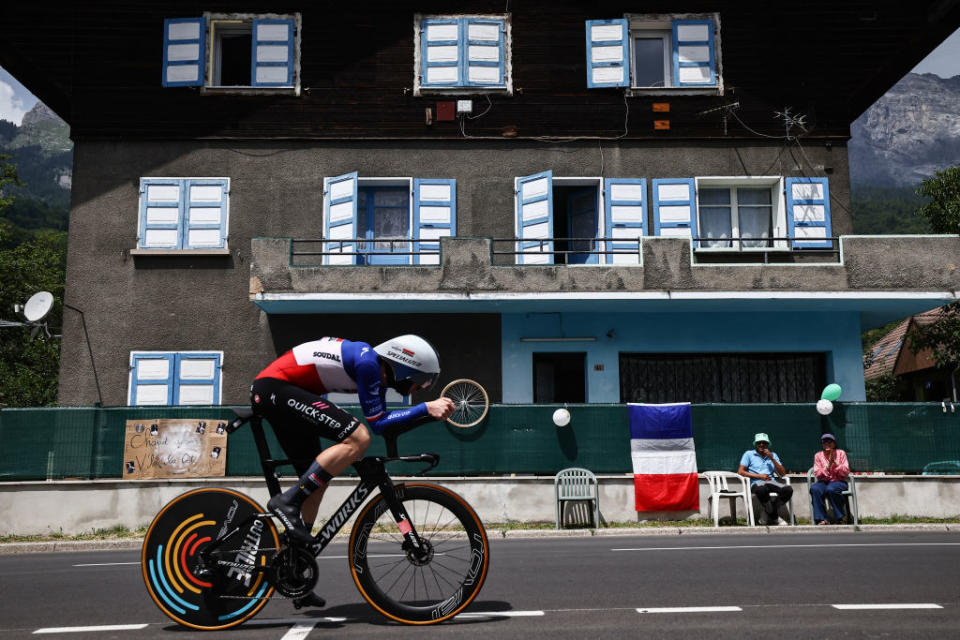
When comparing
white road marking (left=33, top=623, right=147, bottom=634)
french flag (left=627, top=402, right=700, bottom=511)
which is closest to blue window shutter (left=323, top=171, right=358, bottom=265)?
french flag (left=627, top=402, right=700, bottom=511)

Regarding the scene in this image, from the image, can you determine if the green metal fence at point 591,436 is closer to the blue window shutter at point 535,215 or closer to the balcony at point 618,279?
the balcony at point 618,279

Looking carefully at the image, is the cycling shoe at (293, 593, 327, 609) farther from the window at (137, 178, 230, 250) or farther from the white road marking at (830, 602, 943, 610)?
the window at (137, 178, 230, 250)

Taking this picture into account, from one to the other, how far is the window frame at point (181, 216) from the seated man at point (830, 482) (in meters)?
12.7

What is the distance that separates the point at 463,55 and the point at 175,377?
9424mm

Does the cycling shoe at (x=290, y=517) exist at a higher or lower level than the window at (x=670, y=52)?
lower

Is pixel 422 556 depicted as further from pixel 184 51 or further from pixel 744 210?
pixel 184 51

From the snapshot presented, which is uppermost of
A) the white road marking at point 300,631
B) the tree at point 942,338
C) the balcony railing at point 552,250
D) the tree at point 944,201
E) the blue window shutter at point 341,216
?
the tree at point 944,201

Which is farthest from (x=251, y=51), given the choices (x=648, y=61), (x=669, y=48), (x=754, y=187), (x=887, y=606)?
(x=887, y=606)

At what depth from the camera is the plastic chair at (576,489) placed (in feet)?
52.7

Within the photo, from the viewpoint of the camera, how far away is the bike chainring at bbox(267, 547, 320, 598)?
546 cm

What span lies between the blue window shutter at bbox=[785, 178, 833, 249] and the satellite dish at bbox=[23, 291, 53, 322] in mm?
15809

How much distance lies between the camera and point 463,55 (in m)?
21.0

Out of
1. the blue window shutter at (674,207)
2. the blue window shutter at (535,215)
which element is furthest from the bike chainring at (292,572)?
the blue window shutter at (674,207)

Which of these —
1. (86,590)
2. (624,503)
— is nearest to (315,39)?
(624,503)
